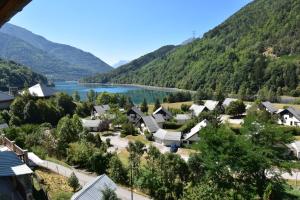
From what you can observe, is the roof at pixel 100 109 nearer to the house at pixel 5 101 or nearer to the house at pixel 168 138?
the house at pixel 5 101

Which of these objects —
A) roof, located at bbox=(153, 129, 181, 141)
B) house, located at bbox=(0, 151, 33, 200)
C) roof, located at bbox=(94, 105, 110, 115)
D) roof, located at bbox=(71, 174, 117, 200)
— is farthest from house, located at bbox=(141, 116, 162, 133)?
house, located at bbox=(0, 151, 33, 200)

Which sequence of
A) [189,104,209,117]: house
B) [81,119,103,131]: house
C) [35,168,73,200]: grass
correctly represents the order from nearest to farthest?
[35,168,73,200]: grass, [81,119,103,131]: house, [189,104,209,117]: house

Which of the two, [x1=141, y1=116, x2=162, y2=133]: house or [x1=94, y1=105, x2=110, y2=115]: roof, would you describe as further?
[x1=94, y1=105, x2=110, y2=115]: roof

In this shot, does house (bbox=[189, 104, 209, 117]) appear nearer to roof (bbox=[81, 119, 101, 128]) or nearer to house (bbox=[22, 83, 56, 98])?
roof (bbox=[81, 119, 101, 128])

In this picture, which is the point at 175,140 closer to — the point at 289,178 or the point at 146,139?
the point at 146,139

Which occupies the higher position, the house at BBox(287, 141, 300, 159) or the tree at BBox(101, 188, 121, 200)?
the tree at BBox(101, 188, 121, 200)

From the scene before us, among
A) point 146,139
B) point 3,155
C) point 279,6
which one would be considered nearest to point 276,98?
point 146,139

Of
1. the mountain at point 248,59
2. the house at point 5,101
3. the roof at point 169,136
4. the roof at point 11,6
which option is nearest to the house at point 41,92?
the house at point 5,101
